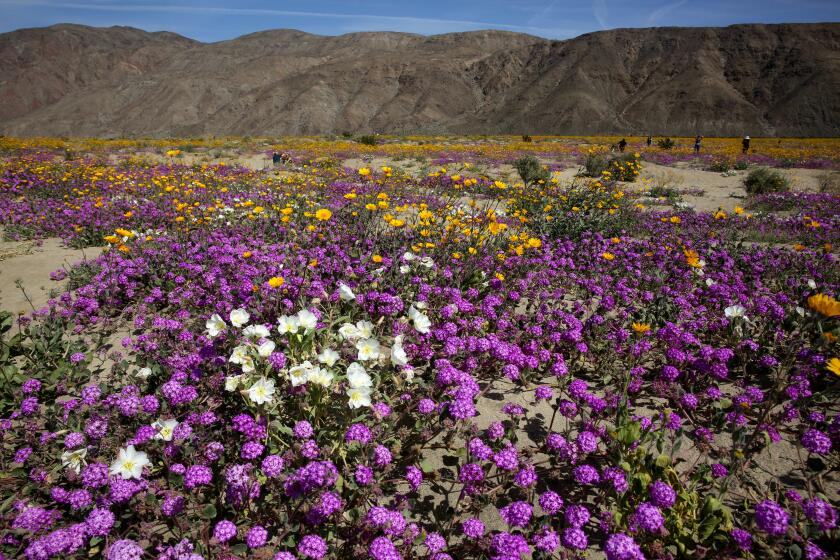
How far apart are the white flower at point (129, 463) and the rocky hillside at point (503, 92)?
93.2 meters

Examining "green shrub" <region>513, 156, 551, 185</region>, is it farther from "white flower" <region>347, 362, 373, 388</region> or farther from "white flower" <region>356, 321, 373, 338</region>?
"white flower" <region>347, 362, 373, 388</region>

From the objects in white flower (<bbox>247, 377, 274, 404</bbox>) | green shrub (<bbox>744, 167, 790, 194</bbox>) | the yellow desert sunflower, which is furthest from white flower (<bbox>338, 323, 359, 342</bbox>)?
green shrub (<bbox>744, 167, 790, 194</bbox>)

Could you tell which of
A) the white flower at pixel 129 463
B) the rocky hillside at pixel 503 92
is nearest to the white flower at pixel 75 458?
the white flower at pixel 129 463

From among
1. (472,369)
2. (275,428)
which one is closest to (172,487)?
(275,428)

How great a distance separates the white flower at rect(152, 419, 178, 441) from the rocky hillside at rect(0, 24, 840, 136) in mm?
92911

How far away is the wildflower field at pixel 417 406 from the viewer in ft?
6.95

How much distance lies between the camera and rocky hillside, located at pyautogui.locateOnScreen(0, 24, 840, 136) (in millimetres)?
83188

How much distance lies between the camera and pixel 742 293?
4.86 metres

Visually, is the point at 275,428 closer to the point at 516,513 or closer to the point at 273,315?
the point at 273,315

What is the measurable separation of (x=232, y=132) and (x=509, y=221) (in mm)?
107197

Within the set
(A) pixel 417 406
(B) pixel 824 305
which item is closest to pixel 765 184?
(B) pixel 824 305

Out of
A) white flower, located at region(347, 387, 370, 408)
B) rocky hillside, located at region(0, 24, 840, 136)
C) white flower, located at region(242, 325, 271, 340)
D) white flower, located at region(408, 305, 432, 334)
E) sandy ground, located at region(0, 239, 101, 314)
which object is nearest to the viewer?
white flower, located at region(347, 387, 370, 408)

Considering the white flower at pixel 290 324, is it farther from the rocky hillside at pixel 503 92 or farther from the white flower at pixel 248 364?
the rocky hillside at pixel 503 92

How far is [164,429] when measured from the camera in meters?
2.37
